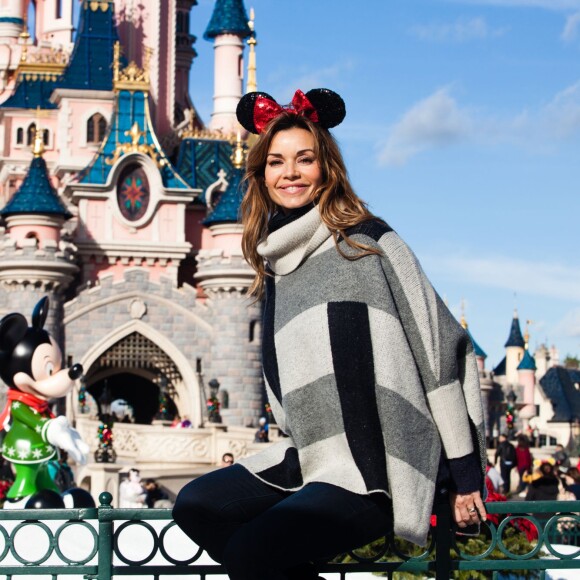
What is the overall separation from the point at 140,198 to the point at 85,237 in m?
1.54

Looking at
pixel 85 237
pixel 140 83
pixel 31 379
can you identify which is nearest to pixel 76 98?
pixel 140 83

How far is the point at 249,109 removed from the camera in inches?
154

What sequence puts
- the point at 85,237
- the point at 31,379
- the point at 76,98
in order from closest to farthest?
the point at 31,379, the point at 85,237, the point at 76,98

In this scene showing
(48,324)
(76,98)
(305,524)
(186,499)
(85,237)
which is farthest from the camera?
(76,98)

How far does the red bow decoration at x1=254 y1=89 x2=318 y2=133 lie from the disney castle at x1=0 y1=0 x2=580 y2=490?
20.4m

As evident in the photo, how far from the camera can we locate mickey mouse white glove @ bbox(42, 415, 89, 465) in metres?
10.4

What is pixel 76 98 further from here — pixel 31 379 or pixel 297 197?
pixel 297 197

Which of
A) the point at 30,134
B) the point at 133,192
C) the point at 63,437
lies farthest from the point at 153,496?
the point at 30,134

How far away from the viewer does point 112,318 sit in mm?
29172

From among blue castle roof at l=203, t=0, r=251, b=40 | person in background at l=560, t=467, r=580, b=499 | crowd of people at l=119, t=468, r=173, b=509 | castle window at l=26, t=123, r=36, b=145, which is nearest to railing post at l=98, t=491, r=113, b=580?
person in background at l=560, t=467, r=580, b=499

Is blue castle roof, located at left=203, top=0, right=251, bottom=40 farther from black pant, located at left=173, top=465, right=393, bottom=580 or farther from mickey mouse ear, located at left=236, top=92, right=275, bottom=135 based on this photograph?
black pant, located at left=173, top=465, right=393, bottom=580

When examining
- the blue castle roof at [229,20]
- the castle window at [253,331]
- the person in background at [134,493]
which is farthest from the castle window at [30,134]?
the person in background at [134,493]

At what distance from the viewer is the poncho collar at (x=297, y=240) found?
12.1 ft

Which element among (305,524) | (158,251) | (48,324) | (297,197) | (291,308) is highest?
(158,251)
